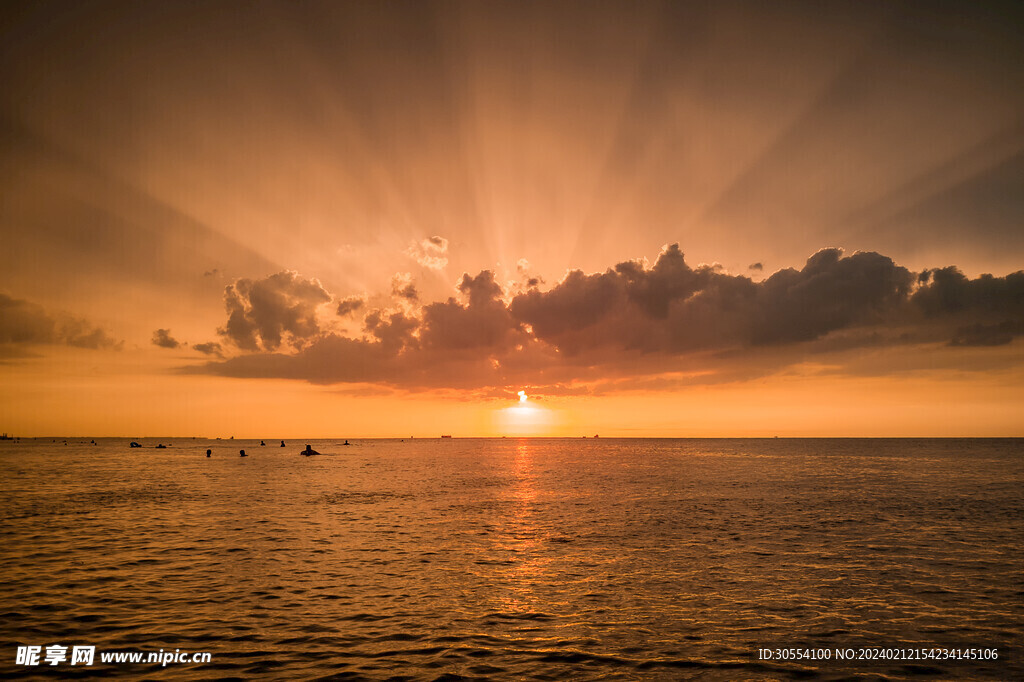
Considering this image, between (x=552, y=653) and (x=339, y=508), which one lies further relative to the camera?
(x=339, y=508)

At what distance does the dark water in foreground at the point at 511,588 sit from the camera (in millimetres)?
17828

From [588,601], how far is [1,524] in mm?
48965

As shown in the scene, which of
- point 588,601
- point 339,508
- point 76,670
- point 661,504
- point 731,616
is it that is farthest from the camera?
point 661,504

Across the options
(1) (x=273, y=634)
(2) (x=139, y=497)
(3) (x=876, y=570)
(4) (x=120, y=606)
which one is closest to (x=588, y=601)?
(1) (x=273, y=634)

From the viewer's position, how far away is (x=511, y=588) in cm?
2620

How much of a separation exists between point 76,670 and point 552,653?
15.1 m

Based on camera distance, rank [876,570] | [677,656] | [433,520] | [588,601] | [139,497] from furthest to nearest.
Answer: [139,497] < [433,520] < [876,570] < [588,601] < [677,656]

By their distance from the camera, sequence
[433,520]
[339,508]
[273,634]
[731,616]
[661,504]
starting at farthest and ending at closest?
[661,504] < [339,508] < [433,520] < [731,616] < [273,634]

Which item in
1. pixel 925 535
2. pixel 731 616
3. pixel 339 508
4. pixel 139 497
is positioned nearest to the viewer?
pixel 731 616

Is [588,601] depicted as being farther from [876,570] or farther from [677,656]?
[876,570]

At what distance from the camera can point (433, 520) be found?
159 feet

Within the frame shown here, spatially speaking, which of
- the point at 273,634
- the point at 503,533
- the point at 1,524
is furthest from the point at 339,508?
the point at 273,634

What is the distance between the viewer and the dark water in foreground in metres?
17.8

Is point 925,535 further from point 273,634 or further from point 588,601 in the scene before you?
point 273,634
